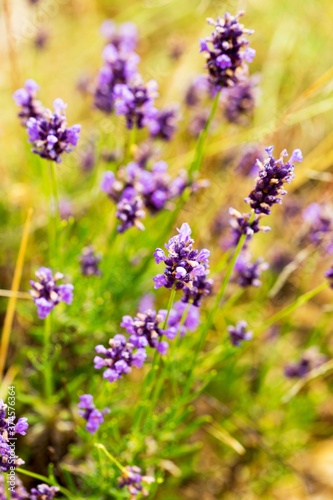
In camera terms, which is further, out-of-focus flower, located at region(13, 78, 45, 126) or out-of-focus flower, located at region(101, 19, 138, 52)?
out-of-focus flower, located at region(101, 19, 138, 52)

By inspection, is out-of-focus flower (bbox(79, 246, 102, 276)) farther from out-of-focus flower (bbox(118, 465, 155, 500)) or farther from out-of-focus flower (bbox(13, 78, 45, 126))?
out-of-focus flower (bbox(118, 465, 155, 500))

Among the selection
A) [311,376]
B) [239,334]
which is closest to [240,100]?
[239,334]

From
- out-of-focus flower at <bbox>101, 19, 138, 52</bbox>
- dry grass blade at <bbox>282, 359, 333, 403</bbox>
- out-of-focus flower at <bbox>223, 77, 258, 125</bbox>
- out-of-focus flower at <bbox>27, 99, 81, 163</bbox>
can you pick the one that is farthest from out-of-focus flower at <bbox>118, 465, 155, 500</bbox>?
out-of-focus flower at <bbox>101, 19, 138, 52</bbox>

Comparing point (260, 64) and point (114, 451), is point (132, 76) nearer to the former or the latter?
point (114, 451)

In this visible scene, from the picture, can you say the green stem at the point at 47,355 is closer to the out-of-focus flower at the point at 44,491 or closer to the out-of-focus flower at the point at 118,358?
the out-of-focus flower at the point at 118,358

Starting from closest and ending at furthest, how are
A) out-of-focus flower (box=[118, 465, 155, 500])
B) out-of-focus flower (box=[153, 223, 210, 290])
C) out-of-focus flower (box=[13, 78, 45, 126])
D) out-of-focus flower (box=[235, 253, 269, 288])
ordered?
out-of-focus flower (box=[153, 223, 210, 290]), out-of-focus flower (box=[118, 465, 155, 500]), out-of-focus flower (box=[13, 78, 45, 126]), out-of-focus flower (box=[235, 253, 269, 288])

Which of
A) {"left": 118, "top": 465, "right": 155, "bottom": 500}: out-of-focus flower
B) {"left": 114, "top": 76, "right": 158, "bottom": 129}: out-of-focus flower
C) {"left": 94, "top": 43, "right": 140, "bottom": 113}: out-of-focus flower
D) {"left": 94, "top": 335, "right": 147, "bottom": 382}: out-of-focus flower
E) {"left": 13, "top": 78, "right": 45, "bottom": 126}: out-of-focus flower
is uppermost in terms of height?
{"left": 94, "top": 43, "right": 140, "bottom": 113}: out-of-focus flower

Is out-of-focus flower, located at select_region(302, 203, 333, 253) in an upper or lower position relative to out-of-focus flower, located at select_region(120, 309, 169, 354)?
upper

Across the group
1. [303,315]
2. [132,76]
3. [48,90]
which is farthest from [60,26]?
[303,315]
